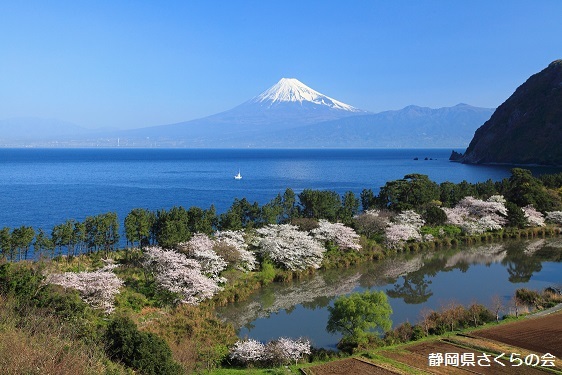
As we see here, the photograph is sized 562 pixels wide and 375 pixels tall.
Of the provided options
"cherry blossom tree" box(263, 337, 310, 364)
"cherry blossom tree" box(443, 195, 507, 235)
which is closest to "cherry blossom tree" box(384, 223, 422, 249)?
"cherry blossom tree" box(443, 195, 507, 235)

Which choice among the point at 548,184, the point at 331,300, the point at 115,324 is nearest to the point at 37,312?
the point at 115,324

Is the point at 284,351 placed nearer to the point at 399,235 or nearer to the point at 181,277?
the point at 181,277

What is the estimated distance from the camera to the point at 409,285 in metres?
28.0

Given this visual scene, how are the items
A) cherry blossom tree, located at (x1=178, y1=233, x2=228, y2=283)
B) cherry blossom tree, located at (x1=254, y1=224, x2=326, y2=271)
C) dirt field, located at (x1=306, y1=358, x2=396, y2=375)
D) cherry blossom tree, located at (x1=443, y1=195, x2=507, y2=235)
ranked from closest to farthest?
dirt field, located at (x1=306, y1=358, x2=396, y2=375)
cherry blossom tree, located at (x1=178, y1=233, x2=228, y2=283)
cherry blossom tree, located at (x1=254, y1=224, x2=326, y2=271)
cherry blossom tree, located at (x1=443, y1=195, x2=507, y2=235)

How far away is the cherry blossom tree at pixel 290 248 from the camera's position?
1121 inches

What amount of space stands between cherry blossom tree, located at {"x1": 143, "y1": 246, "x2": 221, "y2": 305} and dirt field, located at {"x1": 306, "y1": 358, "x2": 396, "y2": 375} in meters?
7.98

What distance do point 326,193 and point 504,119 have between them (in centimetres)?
11848

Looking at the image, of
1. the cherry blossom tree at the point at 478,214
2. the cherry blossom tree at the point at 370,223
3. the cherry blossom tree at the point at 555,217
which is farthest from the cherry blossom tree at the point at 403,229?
the cherry blossom tree at the point at 555,217

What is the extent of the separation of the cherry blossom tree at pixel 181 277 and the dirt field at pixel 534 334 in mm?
11914

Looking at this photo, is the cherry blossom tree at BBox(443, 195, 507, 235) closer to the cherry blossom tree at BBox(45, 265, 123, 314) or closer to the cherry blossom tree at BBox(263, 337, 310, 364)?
the cherry blossom tree at BBox(263, 337, 310, 364)

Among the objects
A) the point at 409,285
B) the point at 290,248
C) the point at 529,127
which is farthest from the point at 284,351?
the point at 529,127

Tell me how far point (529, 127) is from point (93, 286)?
130474mm

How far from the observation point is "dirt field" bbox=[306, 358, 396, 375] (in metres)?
15.1

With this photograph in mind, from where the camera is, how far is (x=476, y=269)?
31.1 metres
